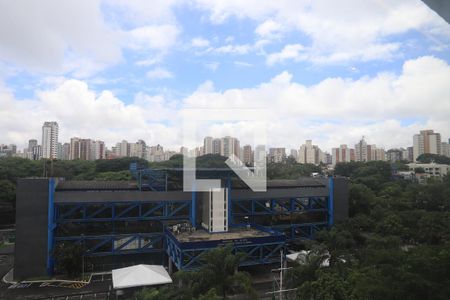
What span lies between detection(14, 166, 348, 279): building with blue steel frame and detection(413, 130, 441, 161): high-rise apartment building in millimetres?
57780

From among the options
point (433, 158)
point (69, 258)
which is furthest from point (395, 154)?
point (69, 258)

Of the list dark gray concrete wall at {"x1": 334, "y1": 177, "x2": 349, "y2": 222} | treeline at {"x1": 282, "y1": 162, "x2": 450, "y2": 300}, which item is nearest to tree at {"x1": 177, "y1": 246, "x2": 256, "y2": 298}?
treeline at {"x1": 282, "y1": 162, "x2": 450, "y2": 300}

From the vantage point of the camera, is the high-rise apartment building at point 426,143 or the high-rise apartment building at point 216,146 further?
the high-rise apartment building at point 426,143

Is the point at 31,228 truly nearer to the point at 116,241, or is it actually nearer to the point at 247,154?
the point at 116,241

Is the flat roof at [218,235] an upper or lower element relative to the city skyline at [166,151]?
lower

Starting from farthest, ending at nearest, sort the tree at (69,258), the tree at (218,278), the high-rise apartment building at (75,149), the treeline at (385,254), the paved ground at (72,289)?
1. the high-rise apartment building at (75,149)
2. the tree at (69,258)
3. the paved ground at (72,289)
4. the tree at (218,278)
5. the treeline at (385,254)

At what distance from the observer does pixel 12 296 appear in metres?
14.6

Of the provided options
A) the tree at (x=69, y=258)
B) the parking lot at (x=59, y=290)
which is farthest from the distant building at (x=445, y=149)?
the tree at (x=69, y=258)

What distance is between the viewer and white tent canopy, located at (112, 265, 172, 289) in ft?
45.1

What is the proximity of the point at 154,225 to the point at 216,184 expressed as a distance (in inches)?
176

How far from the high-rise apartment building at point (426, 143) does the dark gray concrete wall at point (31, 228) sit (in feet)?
237

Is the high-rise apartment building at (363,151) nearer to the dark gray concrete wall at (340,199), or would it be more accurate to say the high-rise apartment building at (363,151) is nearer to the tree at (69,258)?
the dark gray concrete wall at (340,199)

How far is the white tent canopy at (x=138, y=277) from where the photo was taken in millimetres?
13739

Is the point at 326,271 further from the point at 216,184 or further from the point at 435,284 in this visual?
the point at 216,184
